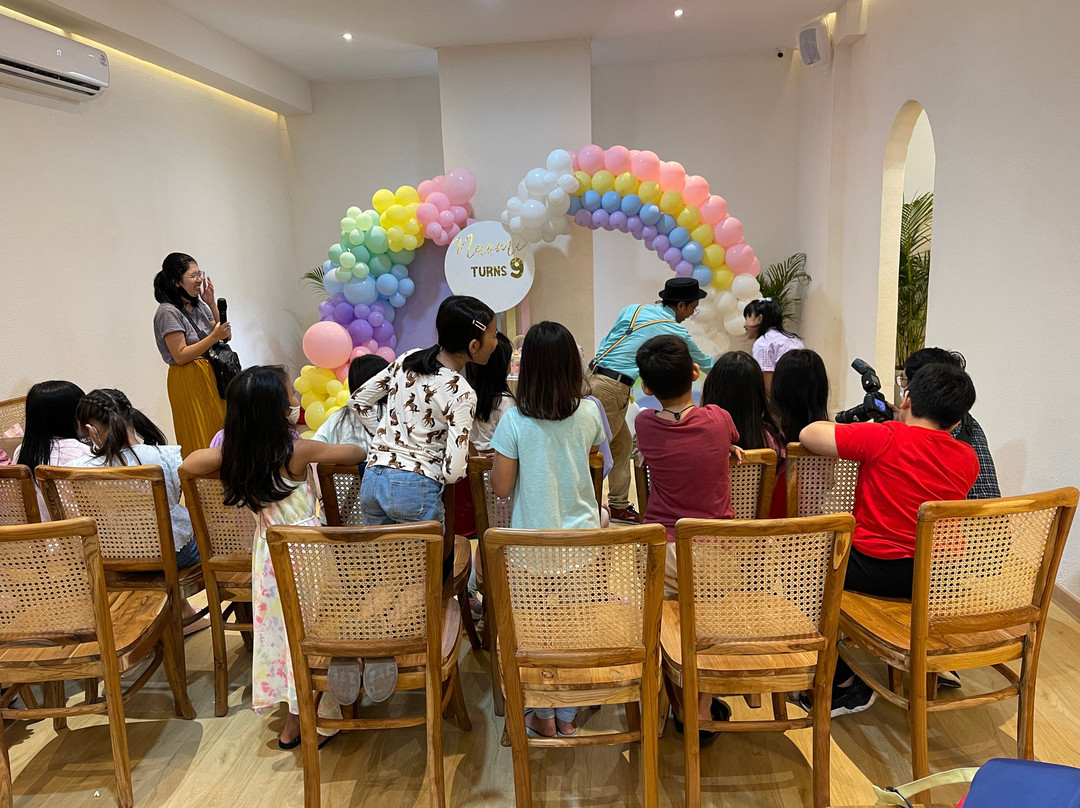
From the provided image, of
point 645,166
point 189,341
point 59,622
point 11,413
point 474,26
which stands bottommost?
point 59,622

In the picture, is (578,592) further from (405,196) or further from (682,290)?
(405,196)

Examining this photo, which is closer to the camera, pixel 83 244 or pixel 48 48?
pixel 48 48

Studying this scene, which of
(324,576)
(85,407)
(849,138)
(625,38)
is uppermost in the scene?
(625,38)

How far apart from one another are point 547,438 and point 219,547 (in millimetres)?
1125

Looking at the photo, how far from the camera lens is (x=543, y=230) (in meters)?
5.23

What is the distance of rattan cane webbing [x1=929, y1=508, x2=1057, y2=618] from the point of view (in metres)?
1.69

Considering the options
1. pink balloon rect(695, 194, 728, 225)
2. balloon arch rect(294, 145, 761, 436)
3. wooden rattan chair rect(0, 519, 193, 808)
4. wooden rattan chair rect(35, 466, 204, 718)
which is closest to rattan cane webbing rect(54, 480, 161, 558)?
wooden rattan chair rect(35, 466, 204, 718)

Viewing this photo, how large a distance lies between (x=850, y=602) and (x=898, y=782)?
0.47 metres

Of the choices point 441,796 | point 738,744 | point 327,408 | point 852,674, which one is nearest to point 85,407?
point 441,796

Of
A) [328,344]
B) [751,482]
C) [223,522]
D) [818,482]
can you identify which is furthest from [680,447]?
[328,344]

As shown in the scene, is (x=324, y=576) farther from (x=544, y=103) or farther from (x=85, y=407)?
(x=544, y=103)

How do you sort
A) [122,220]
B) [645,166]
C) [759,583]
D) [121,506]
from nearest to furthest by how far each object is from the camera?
[759,583], [121,506], [122,220], [645,166]

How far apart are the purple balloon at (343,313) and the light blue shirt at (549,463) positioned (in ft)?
12.7

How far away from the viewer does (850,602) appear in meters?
2.03
